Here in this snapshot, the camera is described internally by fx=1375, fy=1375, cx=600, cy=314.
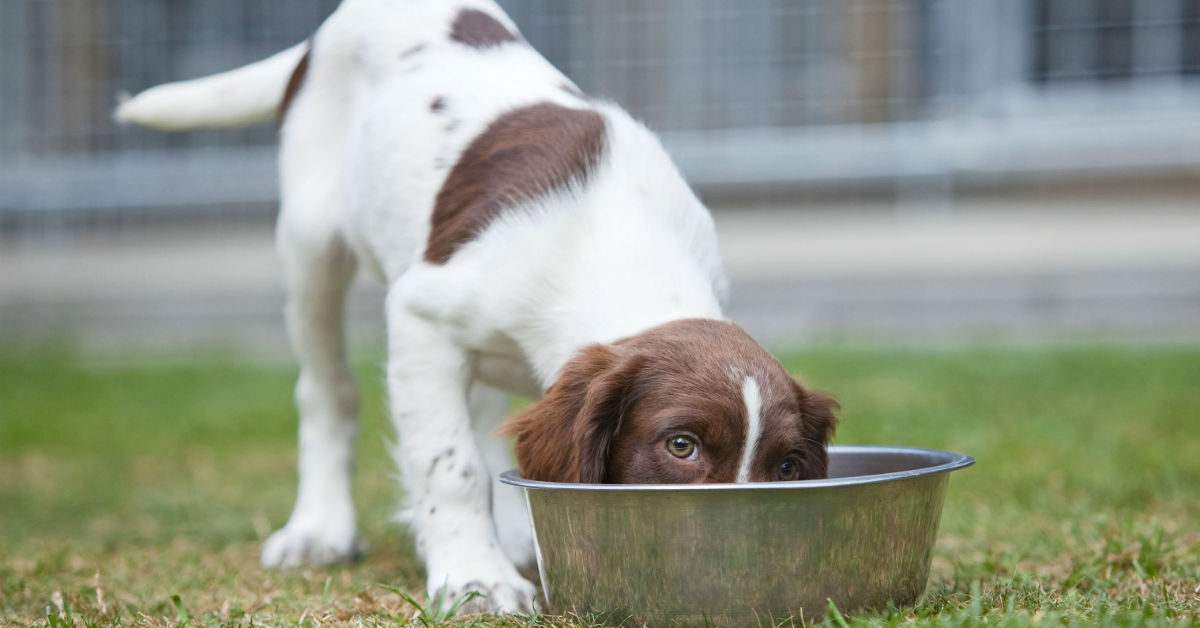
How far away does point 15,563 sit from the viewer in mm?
3230

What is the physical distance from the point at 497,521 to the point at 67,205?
7511mm

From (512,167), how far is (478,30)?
66 centimetres

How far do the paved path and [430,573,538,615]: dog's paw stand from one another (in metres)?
5.61

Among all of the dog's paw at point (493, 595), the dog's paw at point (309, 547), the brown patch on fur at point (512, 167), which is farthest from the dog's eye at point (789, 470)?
the dog's paw at point (309, 547)

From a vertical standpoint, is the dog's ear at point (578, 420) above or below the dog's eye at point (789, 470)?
above

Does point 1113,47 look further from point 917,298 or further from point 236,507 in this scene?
point 236,507

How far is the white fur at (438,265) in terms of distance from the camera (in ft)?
8.95

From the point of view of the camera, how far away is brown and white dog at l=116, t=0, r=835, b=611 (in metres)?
2.34

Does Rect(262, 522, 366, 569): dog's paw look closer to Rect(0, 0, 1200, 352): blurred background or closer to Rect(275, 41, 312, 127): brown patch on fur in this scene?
Rect(275, 41, 312, 127): brown patch on fur

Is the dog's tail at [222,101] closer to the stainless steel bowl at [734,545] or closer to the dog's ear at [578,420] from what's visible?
the dog's ear at [578,420]

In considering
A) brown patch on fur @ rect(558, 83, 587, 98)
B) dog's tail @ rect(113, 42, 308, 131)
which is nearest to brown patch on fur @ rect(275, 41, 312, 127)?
dog's tail @ rect(113, 42, 308, 131)

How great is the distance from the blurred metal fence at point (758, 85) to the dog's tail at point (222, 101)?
5050mm

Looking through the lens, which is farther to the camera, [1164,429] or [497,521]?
[1164,429]

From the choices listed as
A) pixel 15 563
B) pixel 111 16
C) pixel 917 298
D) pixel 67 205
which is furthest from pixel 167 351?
pixel 15 563
